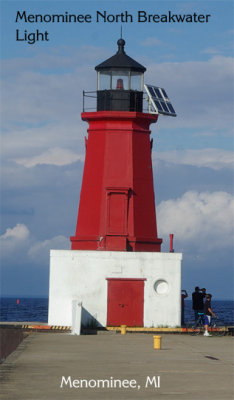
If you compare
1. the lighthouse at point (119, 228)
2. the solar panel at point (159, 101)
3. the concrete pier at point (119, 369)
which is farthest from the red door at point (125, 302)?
the solar panel at point (159, 101)

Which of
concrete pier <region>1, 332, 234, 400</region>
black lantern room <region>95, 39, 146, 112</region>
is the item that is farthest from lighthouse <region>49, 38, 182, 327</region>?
concrete pier <region>1, 332, 234, 400</region>

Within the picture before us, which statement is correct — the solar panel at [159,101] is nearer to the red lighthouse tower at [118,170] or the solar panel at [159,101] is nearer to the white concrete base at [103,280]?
the red lighthouse tower at [118,170]

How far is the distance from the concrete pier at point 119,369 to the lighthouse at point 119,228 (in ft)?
15.3

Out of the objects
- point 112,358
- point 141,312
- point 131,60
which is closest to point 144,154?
point 131,60

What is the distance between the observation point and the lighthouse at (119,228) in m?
31.0

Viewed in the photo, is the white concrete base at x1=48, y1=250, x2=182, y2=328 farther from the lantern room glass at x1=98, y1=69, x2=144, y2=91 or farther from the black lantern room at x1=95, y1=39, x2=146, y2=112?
the lantern room glass at x1=98, y1=69, x2=144, y2=91

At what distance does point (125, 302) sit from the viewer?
3103 centimetres

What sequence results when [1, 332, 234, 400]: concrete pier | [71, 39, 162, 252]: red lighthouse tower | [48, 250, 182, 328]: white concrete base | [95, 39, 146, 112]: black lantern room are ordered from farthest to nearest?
[95, 39, 146, 112]: black lantern room, [71, 39, 162, 252]: red lighthouse tower, [48, 250, 182, 328]: white concrete base, [1, 332, 234, 400]: concrete pier

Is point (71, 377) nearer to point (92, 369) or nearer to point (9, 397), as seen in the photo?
point (92, 369)

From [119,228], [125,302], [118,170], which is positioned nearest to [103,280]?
[125,302]

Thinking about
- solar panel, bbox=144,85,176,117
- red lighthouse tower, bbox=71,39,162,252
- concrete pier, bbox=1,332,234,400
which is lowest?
concrete pier, bbox=1,332,234,400

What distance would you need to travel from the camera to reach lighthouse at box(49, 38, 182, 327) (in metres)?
31.0

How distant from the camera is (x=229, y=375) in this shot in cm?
1677

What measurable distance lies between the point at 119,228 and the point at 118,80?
5689mm
